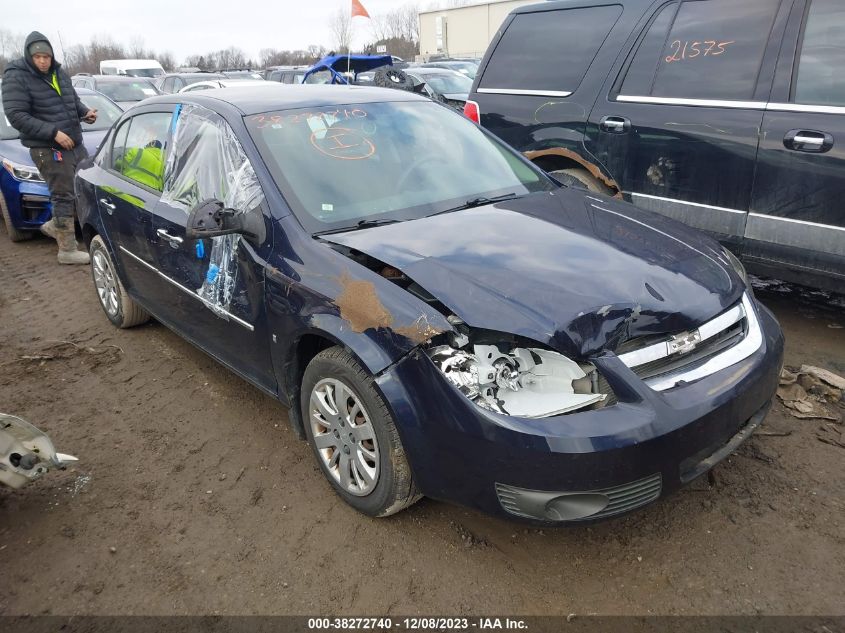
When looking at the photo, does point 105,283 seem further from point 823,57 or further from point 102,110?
point 823,57

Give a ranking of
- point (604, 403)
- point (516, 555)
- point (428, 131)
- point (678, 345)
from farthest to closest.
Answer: point (428, 131), point (516, 555), point (678, 345), point (604, 403)

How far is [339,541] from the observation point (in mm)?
2596

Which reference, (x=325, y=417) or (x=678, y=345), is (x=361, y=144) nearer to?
(x=325, y=417)

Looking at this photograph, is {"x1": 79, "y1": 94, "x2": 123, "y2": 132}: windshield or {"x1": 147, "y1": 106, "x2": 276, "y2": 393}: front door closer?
{"x1": 147, "y1": 106, "x2": 276, "y2": 393}: front door

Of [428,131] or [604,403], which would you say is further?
[428,131]

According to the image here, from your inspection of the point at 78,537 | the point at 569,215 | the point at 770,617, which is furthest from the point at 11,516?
the point at 770,617

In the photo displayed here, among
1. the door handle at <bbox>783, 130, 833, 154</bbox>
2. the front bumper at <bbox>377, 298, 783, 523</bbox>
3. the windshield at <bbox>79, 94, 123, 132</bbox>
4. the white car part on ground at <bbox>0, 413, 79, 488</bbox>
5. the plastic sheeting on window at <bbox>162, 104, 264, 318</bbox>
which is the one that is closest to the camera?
the front bumper at <bbox>377, 298, 783, 523</bbox>

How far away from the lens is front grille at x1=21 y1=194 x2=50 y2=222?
6.91m

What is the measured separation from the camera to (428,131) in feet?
11.4

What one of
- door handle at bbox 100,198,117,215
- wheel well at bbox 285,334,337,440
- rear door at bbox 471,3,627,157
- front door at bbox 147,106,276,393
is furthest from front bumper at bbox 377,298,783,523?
rear door at bbox 471,3,627,157

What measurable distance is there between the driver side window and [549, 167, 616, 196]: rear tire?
8.73ft

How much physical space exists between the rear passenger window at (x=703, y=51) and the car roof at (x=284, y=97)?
1.70 m

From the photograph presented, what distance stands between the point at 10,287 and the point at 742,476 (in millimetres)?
6226

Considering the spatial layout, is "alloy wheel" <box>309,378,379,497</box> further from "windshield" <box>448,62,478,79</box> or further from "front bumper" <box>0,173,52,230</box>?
"windshield" <box>448,62,478,79</box>
